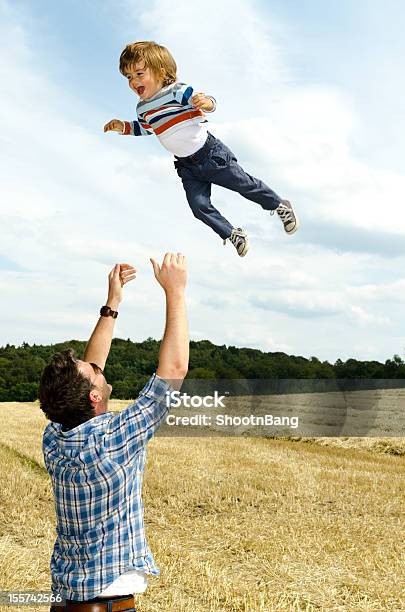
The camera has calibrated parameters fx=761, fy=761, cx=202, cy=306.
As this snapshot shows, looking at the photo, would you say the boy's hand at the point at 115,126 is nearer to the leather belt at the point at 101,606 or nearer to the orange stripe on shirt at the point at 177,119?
the orange stripe on shirt at the point at 177,119

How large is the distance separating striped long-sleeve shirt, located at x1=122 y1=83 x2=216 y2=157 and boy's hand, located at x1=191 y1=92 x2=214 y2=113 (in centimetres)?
2

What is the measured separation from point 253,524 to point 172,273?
12.7 metres

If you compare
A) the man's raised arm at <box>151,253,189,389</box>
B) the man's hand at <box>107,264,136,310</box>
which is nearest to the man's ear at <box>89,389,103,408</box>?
the man's raised arm at <box>151,253,189,389</box>

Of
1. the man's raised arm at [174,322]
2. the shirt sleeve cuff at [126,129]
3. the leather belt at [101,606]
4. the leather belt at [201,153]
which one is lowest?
the leather belt at [101,606]

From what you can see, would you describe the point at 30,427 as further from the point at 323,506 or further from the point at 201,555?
the point at 201,555

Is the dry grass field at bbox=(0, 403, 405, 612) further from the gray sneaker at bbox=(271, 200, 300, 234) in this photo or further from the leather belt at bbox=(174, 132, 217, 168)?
the leather belt at bbox=(174, 132, 217, 168)

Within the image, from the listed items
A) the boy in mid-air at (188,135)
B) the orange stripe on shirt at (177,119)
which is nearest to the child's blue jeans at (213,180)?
the boy in mid-air at (188,135)

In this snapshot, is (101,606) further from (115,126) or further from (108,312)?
(115,126)

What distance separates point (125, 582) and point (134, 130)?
236cm

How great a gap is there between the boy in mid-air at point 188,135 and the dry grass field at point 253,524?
7.20 metres

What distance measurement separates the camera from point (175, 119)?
12.7 feet

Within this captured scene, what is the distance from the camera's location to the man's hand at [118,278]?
426 cm

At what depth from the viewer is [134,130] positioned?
420cm

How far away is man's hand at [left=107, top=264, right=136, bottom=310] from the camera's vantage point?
426 centimetres
